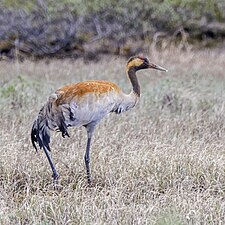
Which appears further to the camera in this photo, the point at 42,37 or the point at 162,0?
the point at 162,0

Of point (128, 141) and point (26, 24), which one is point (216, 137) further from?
point (26, 24)

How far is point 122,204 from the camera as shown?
5.64m

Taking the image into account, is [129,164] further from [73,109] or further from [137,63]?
[137,63]

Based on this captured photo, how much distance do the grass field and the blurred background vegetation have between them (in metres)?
5.86

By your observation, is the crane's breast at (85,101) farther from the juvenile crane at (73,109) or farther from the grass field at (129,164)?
the grass field at (129,164)

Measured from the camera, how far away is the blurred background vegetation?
53.5 feet

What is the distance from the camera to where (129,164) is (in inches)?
261

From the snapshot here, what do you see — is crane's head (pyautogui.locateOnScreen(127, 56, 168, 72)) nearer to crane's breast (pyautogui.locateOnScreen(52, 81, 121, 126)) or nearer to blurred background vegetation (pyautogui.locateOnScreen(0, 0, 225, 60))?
crane's breast (pyautogui.locateOnScreen(52, 81, 121, 126))

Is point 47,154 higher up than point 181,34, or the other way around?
Result: point 47,154

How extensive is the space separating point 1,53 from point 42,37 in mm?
997

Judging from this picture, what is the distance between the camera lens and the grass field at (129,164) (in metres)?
5.43

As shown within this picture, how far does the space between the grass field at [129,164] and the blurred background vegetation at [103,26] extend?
5860mm

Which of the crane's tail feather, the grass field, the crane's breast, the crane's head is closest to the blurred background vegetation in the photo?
the grass field

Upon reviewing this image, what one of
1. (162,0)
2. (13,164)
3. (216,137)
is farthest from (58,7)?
(13,164)
